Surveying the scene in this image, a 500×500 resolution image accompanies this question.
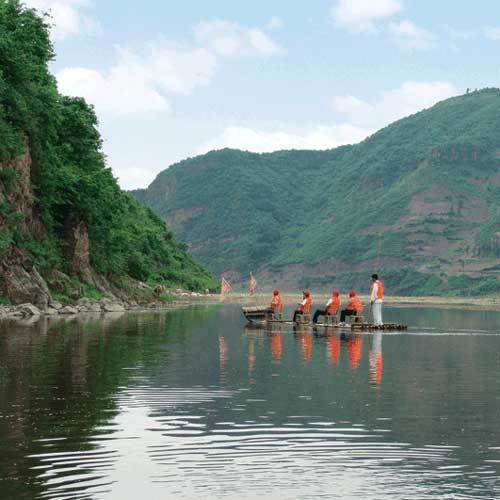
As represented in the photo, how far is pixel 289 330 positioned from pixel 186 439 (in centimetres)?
3957

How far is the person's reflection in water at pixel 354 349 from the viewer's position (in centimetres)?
3466

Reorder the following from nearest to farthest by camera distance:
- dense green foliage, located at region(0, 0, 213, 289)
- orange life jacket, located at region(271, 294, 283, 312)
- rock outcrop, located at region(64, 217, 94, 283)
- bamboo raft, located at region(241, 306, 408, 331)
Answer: bamboo raft, located at region(241, 306, 408, 331)
orange life jacket, located at region(271, 294, 283, 312)
dense green foliage, located at region(0, 0, 213, 289)
rock outcrop, located at region(64, 217, 94, 283)

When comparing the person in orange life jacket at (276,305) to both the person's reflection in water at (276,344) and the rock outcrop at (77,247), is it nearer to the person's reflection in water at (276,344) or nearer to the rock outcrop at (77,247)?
the person's reflection in water at (276,344)

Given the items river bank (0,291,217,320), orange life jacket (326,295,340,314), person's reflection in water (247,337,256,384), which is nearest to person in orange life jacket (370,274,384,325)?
orange life jacket (326,295,340,314)

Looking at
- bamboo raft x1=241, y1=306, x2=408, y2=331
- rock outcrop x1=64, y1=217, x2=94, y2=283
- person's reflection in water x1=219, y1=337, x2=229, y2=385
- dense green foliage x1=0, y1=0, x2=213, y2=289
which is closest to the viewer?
person's reflection in water x1=219, y1=337, x2=229, y2=385

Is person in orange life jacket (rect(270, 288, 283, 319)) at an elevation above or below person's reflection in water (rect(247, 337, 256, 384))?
above

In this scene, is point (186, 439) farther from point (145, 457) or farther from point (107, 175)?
point (107, 175)

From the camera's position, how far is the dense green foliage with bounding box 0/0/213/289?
234 ft

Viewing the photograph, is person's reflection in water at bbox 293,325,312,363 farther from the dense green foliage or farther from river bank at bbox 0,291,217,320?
the dense green foliage

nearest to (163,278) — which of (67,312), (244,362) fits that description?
(67,312)

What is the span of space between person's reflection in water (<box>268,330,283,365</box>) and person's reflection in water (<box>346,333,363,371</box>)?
2.51 meters

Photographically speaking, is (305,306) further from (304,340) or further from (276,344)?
(276,344)

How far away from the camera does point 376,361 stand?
35.9 meters

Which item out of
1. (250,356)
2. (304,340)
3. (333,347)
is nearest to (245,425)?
(250,356)
